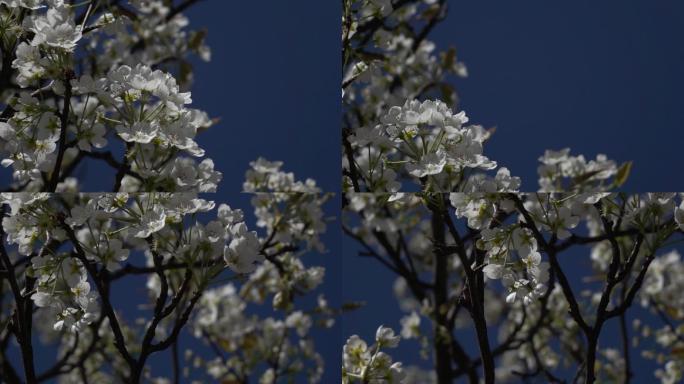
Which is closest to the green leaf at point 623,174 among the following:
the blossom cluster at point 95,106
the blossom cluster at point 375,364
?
the blossom cluster at point 375,364

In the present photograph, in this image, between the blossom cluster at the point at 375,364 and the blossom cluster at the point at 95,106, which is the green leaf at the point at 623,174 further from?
the blossom cluster at the point at 95,106

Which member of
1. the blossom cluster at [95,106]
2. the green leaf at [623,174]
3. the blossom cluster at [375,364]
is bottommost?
the blossom cluster at [375,364]

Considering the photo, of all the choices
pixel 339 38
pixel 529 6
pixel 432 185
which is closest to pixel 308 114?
pixel 339 38

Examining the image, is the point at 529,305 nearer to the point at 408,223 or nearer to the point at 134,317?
the point at 408,223

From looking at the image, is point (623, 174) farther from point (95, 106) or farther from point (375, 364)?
point (95, 106)

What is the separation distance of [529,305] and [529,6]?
1.68 feet

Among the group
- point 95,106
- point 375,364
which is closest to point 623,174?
point 375,364

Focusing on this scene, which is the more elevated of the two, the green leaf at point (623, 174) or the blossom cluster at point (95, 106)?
the blossom cluster at point (95, 106)

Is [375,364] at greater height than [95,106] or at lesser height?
lesser

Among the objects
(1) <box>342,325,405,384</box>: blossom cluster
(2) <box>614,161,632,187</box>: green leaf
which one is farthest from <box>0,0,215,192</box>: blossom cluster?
(2) <box>614,161,632,187</box>: green leaf

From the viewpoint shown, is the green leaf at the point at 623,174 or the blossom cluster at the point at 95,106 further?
the green leaf at the point at 623,174

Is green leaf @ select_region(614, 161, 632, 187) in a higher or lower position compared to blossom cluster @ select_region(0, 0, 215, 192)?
lower

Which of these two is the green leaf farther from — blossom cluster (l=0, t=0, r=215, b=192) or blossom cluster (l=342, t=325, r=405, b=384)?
blossom cluster (l=0, t=0, r=215, b=192)

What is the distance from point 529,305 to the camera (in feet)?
4.75
